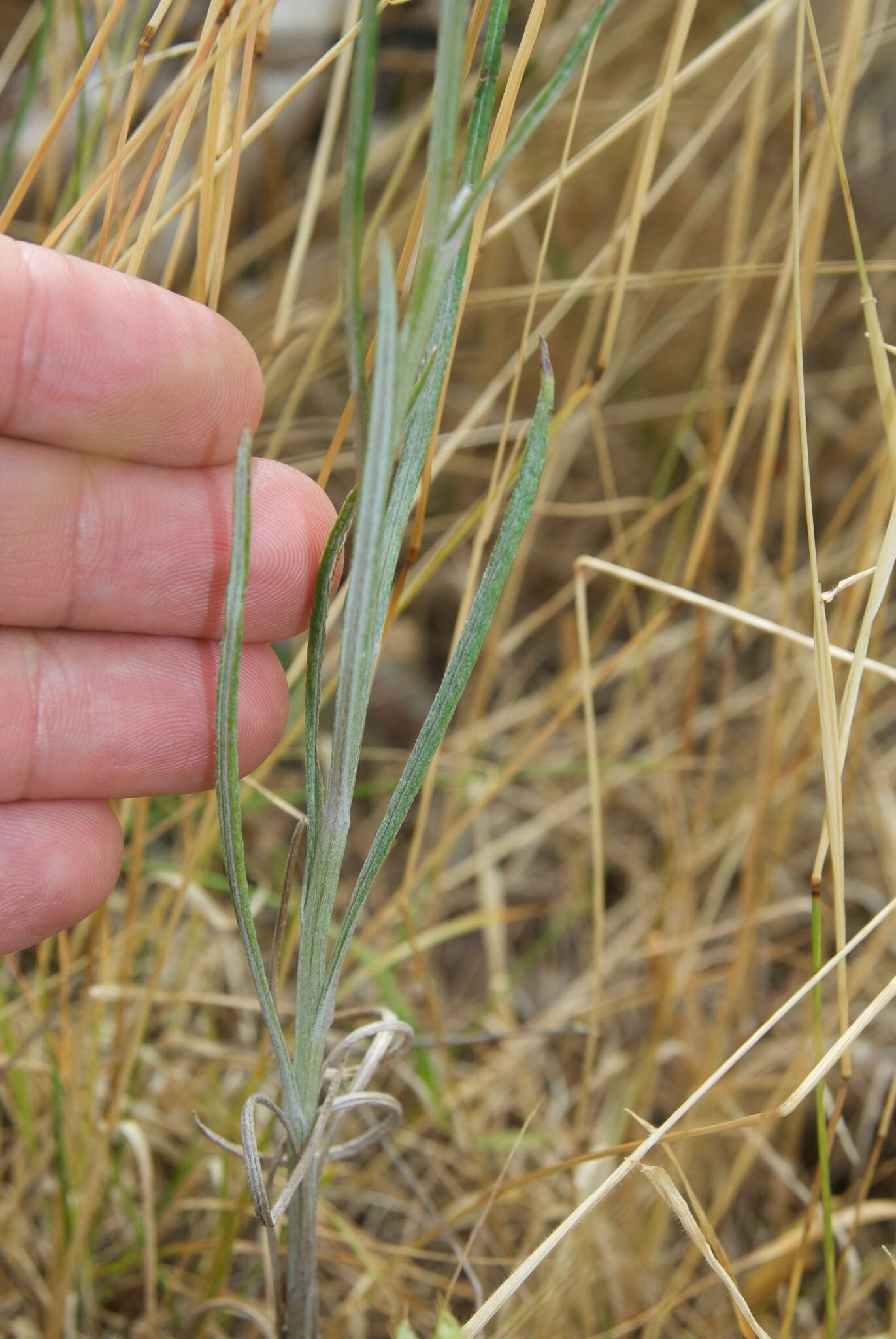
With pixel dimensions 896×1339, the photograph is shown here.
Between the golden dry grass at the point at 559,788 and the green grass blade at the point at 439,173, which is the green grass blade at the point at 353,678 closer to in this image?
the green grass blade at the point at 439,173

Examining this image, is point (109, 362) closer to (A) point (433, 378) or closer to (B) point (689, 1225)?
(A) point (433, 378)

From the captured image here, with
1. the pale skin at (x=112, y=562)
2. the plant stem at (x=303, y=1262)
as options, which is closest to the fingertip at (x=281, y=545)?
the pale skin at (x=112, y=562)

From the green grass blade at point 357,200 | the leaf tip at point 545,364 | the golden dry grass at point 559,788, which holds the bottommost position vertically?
the golden dry grass at point 559,788

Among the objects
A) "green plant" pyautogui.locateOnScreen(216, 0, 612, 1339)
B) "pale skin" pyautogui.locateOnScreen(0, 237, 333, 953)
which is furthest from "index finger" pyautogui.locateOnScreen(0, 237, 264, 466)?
"green plant" pyautogui.locateOnScreen(216, 0, 612, 1339)

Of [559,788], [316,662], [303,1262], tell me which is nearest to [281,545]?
[316,662]

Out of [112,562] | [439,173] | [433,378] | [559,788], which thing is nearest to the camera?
[439,173]

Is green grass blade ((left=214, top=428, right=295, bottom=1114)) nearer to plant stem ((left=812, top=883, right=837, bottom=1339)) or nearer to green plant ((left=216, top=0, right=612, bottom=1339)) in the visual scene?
green plant ((left=216, top=0, right=612, bottom=1339))
